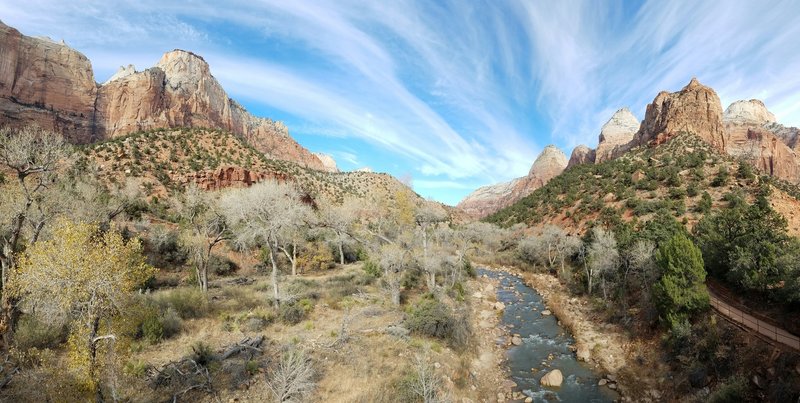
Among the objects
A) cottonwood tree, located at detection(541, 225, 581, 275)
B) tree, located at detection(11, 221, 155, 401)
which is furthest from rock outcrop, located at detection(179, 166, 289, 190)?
tree, located at detection(11, 221, 155, 401)

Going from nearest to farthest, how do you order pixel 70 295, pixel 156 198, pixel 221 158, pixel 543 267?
1. pixel 70 295
2. pixel 156 198
3. pixel 543 267
4. pixel 221 158

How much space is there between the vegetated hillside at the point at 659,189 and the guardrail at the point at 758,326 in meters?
22.4

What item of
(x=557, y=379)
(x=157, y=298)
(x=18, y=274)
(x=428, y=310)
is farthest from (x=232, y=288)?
(x=557, y=379)

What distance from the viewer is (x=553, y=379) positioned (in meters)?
17.9

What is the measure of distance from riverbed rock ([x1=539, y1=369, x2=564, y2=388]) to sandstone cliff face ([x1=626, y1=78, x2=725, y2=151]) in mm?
66760

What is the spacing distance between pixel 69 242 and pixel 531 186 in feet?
630

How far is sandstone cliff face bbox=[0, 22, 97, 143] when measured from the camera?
6869 cm

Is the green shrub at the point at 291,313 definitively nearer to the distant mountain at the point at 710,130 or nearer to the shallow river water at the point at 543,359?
the shallow river water at the point at 543,359

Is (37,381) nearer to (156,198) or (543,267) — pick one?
(156,198)

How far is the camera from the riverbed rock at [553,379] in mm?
17703

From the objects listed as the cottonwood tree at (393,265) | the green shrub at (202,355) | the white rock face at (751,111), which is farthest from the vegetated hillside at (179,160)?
the white rock face at (751,111)

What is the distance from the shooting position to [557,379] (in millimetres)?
17859

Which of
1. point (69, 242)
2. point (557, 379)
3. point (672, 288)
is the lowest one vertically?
point (557, 379)

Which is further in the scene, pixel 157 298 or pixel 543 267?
pixel 543 267
